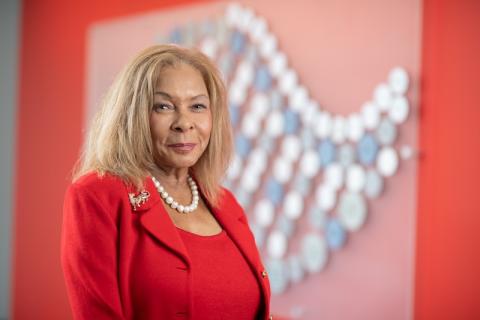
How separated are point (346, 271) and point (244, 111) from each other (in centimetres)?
106

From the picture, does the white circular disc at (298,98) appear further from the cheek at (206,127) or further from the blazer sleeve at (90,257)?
the blazer sleeve at (90,257)

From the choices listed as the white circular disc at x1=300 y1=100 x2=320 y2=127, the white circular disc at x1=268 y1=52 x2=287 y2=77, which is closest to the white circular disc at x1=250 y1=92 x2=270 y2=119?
the white circular disc at x1=268 y1=52 x2=287 y2=77

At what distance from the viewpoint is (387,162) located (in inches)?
124

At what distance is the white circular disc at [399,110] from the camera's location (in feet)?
10.2

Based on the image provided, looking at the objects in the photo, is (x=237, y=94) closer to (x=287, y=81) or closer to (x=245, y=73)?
(x=245, y=73)

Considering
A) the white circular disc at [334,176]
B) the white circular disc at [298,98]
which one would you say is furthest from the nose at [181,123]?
the white circular disc at [298,98]

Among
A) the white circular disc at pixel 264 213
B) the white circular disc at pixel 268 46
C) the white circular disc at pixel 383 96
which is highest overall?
the white circular disc at pixel 268 46

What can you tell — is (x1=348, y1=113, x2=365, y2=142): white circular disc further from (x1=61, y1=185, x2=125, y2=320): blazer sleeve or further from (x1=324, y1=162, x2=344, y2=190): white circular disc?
(x1=61, y1=185, x2=125, y2=320): blazer sleeve

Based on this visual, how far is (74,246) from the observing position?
1.54 m

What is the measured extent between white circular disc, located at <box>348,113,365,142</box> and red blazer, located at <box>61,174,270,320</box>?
1.80 metres

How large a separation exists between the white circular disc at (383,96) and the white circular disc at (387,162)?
19 cm

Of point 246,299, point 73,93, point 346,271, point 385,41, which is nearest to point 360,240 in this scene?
point 346,271

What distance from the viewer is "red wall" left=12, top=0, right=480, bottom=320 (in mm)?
2938

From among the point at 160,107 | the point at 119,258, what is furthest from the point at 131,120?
the point at 119,258
